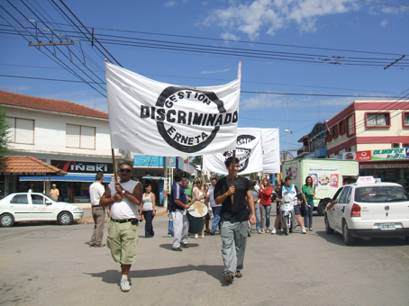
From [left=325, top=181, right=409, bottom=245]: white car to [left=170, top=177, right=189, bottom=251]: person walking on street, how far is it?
3.85 metres

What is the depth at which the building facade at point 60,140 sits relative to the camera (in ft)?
103

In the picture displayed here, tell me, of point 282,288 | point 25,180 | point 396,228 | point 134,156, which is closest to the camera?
point 282,288

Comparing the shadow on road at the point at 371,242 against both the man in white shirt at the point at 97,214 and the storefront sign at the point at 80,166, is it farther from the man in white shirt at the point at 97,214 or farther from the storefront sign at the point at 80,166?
the storefront sign at the point at 80,166

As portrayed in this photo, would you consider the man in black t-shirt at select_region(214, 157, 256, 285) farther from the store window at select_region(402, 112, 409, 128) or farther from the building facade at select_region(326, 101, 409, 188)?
the store window at select_region(402, 112, 409, 128)

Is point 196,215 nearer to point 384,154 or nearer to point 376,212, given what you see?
point 376,212

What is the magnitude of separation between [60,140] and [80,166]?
7.43 ft

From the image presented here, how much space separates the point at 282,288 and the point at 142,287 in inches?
80.0

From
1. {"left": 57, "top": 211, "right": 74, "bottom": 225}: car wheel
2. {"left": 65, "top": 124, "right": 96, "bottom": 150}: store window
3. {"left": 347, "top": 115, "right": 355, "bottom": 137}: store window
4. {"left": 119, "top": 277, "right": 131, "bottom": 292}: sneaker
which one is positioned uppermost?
{"left": 347, "top": 115, "right": 355, "bottom": 137}: store window

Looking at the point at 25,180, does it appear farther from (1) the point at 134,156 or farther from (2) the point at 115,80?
(2) the point at 115,80

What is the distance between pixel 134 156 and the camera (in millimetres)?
36969

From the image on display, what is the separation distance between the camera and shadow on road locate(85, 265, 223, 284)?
7883 mm

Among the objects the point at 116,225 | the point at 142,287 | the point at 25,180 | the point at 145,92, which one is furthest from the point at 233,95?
the point at 25,180

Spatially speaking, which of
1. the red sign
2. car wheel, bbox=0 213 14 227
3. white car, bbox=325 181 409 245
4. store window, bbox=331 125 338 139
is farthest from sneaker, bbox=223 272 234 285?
store window, bbox=331 125 338 139

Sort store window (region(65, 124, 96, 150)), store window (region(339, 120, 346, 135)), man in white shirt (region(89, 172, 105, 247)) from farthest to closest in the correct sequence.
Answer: store window (region(339, 120, 346, 135))
store window (region(65, 124, 96, 150))
man in white shirt (region(89, 172, 105, 247))
